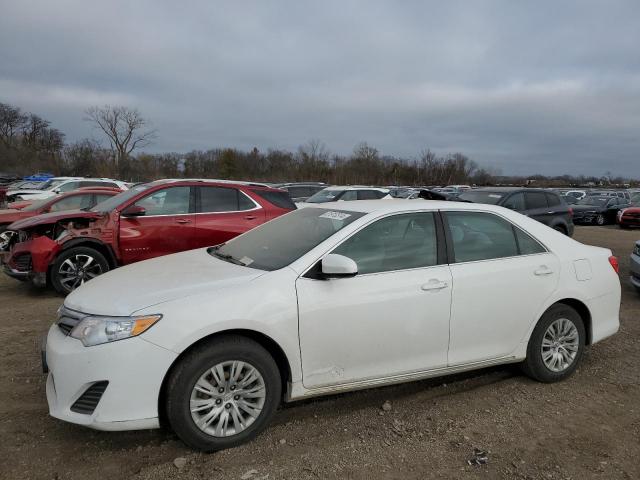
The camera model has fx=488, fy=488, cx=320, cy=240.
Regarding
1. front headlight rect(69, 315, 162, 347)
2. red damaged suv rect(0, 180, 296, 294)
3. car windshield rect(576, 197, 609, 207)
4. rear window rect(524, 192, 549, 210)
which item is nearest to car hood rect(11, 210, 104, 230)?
red damaged suv rect(0, 180, 296, 294)

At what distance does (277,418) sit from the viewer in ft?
11.6

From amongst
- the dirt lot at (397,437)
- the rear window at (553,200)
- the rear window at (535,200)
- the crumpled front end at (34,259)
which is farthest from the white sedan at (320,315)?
the rear window at (553,200)

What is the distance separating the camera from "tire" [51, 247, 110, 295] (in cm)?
676

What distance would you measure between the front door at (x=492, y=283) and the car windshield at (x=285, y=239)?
0.94 meters

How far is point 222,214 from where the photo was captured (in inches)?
303

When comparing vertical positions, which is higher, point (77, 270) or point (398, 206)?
point (398, 206)

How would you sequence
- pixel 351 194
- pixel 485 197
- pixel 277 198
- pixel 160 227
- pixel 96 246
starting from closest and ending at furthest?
1. pixel 96 246
2. pixel 160 227
3. pixel 277 198
4. pixel 485 197
5. pixel 351 194

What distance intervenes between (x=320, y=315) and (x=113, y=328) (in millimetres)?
1269

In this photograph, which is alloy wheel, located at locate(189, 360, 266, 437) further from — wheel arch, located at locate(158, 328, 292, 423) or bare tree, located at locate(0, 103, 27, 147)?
bare tree, located at locate(0, 103, 27, 147)

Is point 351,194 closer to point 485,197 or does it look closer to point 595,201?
point 485,197

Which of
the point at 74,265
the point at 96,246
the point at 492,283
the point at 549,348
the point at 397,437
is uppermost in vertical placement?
the point at 492,283

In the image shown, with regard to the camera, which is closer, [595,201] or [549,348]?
[549,348]

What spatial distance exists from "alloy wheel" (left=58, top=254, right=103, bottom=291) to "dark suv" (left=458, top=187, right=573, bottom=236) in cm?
848

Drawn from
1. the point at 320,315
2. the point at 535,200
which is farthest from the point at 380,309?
the point at 535,200
